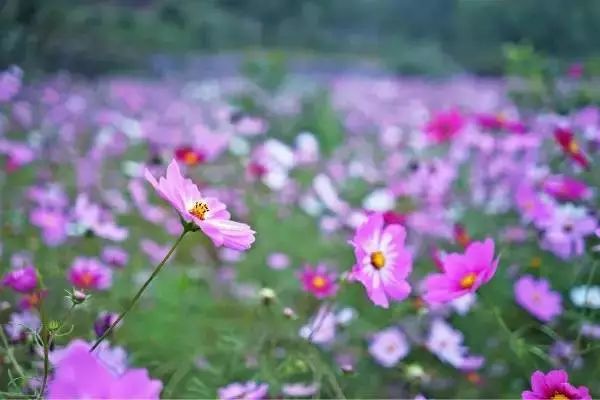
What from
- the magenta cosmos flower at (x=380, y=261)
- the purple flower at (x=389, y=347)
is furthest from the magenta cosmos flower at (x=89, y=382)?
the purple flower at (x=389, y=347)

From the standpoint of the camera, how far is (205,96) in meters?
1.95

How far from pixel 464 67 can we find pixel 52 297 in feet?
8.06

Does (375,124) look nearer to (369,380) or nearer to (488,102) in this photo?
(488,102)

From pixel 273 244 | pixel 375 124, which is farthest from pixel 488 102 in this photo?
pixel 273 244

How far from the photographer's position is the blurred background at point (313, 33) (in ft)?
6.56

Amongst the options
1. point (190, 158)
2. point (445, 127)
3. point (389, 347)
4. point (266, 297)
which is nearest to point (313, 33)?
point (445, 127)

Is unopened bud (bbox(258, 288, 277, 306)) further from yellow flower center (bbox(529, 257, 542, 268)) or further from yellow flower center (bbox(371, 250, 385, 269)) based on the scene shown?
yellow flower center (bbox(529, 257, 542, 268))

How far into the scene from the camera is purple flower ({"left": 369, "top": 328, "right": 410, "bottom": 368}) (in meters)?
0.74

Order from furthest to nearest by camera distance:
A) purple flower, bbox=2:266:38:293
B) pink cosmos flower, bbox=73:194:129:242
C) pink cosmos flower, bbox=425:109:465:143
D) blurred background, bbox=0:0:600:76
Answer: blurred background, bbox=0:0:600:76 < pink cosmos flower, bbox=425:109:465:143 < pink cosmos flower, bbox=73:194:129:242 < purple flower, bbox=2:266:38:293

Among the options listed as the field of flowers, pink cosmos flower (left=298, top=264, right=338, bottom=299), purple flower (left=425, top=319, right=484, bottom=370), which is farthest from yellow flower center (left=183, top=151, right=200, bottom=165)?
purple flower (left=425, top=319, right=484, bottom=370)

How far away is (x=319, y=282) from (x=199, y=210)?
306mm

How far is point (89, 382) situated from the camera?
0.30m

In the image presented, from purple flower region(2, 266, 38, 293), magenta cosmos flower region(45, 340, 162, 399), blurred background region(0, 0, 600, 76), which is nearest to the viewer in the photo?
magenta cosmos flower region(45, 340, 162, 399)

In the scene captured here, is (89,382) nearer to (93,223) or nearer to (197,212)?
(197,212)
